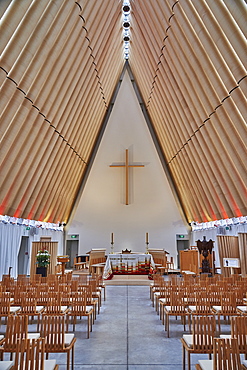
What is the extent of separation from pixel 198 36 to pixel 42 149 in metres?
7.04

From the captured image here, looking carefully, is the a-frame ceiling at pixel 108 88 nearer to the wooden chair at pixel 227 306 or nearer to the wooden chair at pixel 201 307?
the wooden chair at pixel 227 306

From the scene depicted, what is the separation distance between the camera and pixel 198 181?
13969mm

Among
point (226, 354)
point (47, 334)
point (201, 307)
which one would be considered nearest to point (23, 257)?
point (201, 307)

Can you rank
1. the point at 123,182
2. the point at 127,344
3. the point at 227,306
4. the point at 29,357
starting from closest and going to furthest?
the point at 29,357 < the point at 127,344 < the point at 227,306 < the point at 123,182

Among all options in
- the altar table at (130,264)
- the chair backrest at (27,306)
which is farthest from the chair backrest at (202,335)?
the altar table at (130,264)

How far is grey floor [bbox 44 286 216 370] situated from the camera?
159 inches

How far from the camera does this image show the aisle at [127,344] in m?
4.04

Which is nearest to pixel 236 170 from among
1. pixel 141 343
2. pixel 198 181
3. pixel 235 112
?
pixel 235 112

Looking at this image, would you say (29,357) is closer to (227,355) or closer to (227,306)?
(227,355)

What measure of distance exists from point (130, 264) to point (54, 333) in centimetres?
1035

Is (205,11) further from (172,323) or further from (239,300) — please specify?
(172,323)

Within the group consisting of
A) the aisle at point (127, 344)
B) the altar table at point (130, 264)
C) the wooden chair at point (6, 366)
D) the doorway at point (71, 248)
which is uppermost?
the doorway at point (71, 248)

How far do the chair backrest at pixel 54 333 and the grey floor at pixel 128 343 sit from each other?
567mm

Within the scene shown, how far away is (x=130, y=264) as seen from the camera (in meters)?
13.8
